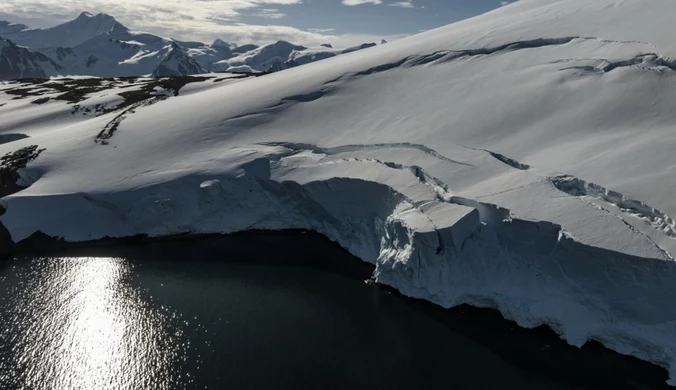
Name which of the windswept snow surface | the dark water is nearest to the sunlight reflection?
the dark water

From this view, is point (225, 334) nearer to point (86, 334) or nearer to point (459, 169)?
point (86, 334)

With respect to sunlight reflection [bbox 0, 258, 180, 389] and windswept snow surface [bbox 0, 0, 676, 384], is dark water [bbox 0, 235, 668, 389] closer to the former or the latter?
sunlight reflection [bbox 0, 258, 180, 389]

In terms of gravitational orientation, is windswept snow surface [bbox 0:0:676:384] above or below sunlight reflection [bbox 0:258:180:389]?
above

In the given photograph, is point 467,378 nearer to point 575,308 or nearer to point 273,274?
point 575,308

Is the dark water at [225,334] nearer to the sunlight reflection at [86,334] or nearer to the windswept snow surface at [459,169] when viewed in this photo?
the sunlight reflection at [86,334]

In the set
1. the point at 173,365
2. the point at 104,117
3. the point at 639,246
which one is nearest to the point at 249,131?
the point at 104,117

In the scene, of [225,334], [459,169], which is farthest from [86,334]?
[459,169]
